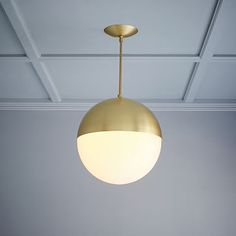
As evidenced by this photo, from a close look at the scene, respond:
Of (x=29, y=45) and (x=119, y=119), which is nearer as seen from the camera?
(x=119, y=119)

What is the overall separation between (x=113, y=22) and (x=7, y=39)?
0.53m

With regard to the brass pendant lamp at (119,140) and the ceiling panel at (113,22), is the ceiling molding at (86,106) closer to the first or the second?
the ceiling panel at (113,22)

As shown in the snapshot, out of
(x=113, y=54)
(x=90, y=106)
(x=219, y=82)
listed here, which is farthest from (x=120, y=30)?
(x=90, y=106)

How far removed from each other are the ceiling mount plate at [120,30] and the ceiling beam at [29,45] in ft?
1.22

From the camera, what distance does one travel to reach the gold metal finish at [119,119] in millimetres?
1303

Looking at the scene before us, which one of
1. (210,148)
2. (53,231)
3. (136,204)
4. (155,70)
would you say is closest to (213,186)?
(210,148)

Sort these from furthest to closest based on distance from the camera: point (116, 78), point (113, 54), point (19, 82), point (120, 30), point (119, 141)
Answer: point (19, 82), point (116, 78), point (113, 54), point (120, 30), point (119, 141)

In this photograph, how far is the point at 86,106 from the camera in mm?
2631

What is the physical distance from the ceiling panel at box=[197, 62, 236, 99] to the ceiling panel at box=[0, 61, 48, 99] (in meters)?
1.01

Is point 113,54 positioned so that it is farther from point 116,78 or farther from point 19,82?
point 19,82

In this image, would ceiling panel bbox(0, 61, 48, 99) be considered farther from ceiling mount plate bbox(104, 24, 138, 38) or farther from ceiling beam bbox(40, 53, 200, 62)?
ceiling mount plate bbox(104, 24, 138, 38)

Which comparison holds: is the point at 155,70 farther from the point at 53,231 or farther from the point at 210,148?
the point at 53,231

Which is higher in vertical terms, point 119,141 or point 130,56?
point 130,56

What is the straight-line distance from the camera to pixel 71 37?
1.77 m
